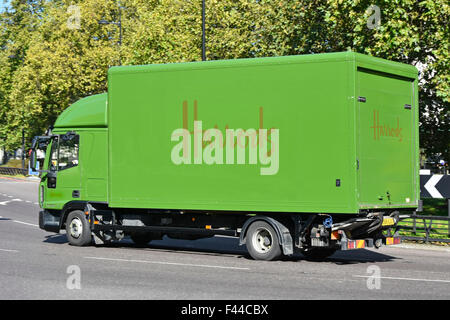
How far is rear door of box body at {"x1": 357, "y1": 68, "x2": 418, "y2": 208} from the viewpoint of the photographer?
1312 cm

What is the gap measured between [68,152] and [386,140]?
6858 mm

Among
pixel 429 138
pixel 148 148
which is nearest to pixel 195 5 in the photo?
pixel 429 138

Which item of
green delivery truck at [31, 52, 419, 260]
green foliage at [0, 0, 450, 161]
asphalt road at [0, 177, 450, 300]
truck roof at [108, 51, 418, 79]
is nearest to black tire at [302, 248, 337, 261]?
green delivery truck at [31, 52, 419, 260]

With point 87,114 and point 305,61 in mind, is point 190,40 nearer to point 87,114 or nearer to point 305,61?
point 87,114

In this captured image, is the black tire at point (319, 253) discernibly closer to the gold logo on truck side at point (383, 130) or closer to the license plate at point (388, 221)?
the license plate at point (388, 221)

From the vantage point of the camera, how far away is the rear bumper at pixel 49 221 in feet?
55.9

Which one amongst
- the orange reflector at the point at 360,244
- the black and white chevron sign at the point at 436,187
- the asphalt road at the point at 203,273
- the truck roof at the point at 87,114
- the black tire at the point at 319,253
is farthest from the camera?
the black and white chevron sign at the point at 436,187

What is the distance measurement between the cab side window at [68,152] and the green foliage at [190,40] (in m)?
10.5

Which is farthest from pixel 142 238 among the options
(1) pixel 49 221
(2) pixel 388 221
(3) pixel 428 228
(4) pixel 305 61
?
(3) pixel 428 228

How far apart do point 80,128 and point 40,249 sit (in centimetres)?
263

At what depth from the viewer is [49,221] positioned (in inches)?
675

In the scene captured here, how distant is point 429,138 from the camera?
3022 cm

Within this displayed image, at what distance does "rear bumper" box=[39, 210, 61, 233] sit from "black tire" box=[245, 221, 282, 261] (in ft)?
16.2

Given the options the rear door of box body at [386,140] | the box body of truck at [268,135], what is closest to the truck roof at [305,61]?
the box body of truck at [268,135]
